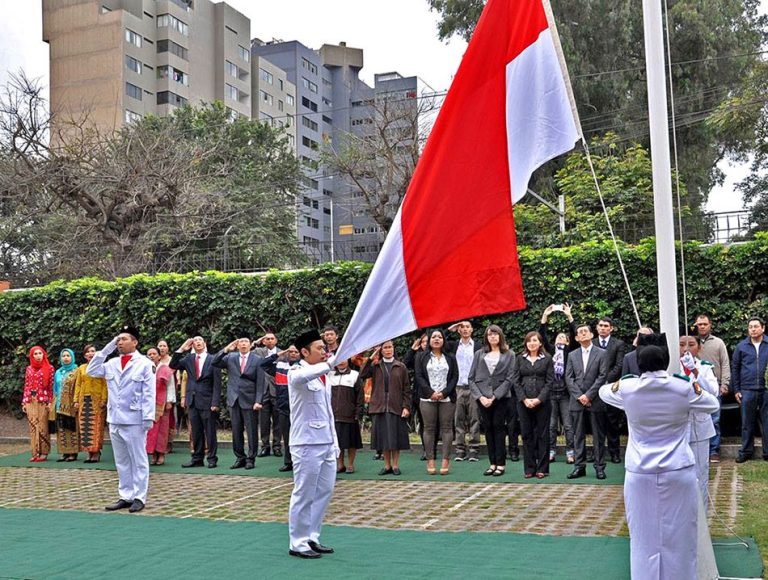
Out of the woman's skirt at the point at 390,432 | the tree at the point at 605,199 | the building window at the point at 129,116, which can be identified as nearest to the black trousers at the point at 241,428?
the woman's skirt at the point at 390,432

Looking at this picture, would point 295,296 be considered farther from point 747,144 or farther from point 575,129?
point 747,144

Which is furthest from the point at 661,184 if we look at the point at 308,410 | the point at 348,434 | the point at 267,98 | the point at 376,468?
the point at 267,98

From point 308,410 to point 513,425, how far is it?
5770mm

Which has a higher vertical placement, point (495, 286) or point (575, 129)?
point (575, 129)

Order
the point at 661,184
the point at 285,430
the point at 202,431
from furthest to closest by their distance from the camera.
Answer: the point at 202,431 < the point at 285,430 < the point at 661,184

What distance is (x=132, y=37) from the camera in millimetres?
65312

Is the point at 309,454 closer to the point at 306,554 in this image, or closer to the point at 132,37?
the point at 306,554

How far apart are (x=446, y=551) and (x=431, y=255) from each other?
2.97m

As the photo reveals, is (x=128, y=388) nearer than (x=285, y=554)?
No

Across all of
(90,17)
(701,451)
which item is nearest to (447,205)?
(701,451)

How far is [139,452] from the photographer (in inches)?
399

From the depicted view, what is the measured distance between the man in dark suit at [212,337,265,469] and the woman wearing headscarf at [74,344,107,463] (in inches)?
106

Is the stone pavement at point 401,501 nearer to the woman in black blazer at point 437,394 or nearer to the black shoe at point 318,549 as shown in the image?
the woman in black blazer at point 437,394

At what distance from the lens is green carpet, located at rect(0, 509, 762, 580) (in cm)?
680
